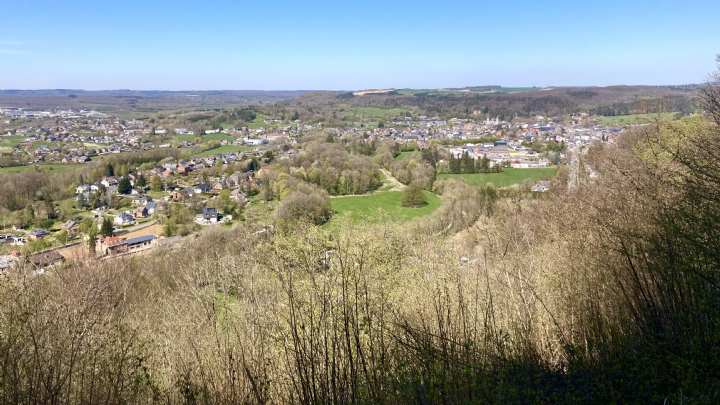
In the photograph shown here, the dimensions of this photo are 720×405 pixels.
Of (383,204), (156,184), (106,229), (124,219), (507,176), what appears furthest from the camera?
(156,184)

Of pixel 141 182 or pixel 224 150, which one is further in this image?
pixel 224 150

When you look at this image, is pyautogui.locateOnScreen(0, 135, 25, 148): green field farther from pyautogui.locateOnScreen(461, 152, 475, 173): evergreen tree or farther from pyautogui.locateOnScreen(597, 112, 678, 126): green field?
pyautogui.locateOnScreen(597, 112, 678, 126): green field

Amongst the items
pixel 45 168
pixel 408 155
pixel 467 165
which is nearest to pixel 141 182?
pixel 45 168

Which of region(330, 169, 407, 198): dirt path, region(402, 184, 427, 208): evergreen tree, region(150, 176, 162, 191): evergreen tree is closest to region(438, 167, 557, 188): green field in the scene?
region(330, 169, 407, 198): dirt path

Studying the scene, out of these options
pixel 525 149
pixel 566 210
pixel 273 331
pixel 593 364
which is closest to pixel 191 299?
pixel 273 331

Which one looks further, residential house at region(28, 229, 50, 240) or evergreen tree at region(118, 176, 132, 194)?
evergreen tree at region(118, 176, 132, 194)

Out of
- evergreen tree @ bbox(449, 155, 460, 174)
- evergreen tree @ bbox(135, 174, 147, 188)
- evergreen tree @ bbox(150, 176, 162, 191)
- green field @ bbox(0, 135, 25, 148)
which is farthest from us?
green field @ bbox(0, 135, 25, 148)

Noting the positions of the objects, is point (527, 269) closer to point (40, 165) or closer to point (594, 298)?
point (594, 298)

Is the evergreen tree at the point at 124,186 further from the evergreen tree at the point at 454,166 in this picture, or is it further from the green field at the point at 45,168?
the evergreen tree at the point at 454,166

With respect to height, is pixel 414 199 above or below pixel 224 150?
below

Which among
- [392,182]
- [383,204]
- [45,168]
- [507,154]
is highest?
[507,154]

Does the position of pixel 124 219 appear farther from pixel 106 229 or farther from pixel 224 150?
pixel 224 150

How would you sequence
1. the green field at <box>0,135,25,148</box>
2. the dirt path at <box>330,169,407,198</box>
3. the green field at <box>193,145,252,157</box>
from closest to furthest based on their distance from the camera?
the dirt path at <box>330,169,407,198</box> < the green field at <box>0,135,25,148</box> < the green field at <box>193,145,252,157</box>
